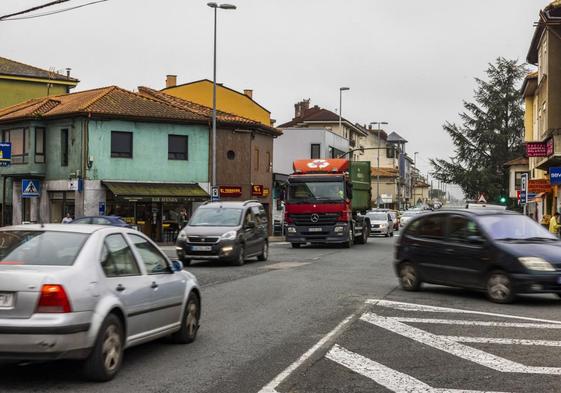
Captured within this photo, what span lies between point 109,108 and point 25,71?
22352 millimetres

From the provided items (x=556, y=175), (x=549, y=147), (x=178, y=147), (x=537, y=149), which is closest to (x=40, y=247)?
(x=556, y=175)

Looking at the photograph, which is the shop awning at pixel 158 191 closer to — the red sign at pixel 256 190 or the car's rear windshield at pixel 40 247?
the red sign at pixel 256 190

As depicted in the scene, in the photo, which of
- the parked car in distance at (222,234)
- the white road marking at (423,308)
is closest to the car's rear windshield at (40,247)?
the white road marking at (423,308)

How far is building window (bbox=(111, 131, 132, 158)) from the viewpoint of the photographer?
40719mm

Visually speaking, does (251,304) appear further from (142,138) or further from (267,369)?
(142,138)

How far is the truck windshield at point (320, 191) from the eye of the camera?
98.3 feet

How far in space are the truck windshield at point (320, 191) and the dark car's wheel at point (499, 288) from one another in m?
16.9

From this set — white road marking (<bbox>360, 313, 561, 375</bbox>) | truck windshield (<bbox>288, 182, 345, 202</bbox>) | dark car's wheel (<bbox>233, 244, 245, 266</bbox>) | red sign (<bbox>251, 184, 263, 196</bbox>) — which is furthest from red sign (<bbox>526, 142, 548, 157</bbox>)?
white road marking (<bbox>360, 313, 561, 375</bbox>)

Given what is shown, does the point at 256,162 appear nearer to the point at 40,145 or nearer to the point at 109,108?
the point at 109,108

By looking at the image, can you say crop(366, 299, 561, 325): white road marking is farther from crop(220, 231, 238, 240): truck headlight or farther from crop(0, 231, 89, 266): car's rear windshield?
crop(220, 231, 238, 240): truck headlight

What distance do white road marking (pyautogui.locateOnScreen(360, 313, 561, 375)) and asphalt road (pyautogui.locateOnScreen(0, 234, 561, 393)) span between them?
0.01 metres

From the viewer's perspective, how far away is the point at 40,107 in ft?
139

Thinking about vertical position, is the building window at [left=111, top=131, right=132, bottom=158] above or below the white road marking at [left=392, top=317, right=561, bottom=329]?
above

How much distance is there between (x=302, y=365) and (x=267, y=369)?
1.26 ft
